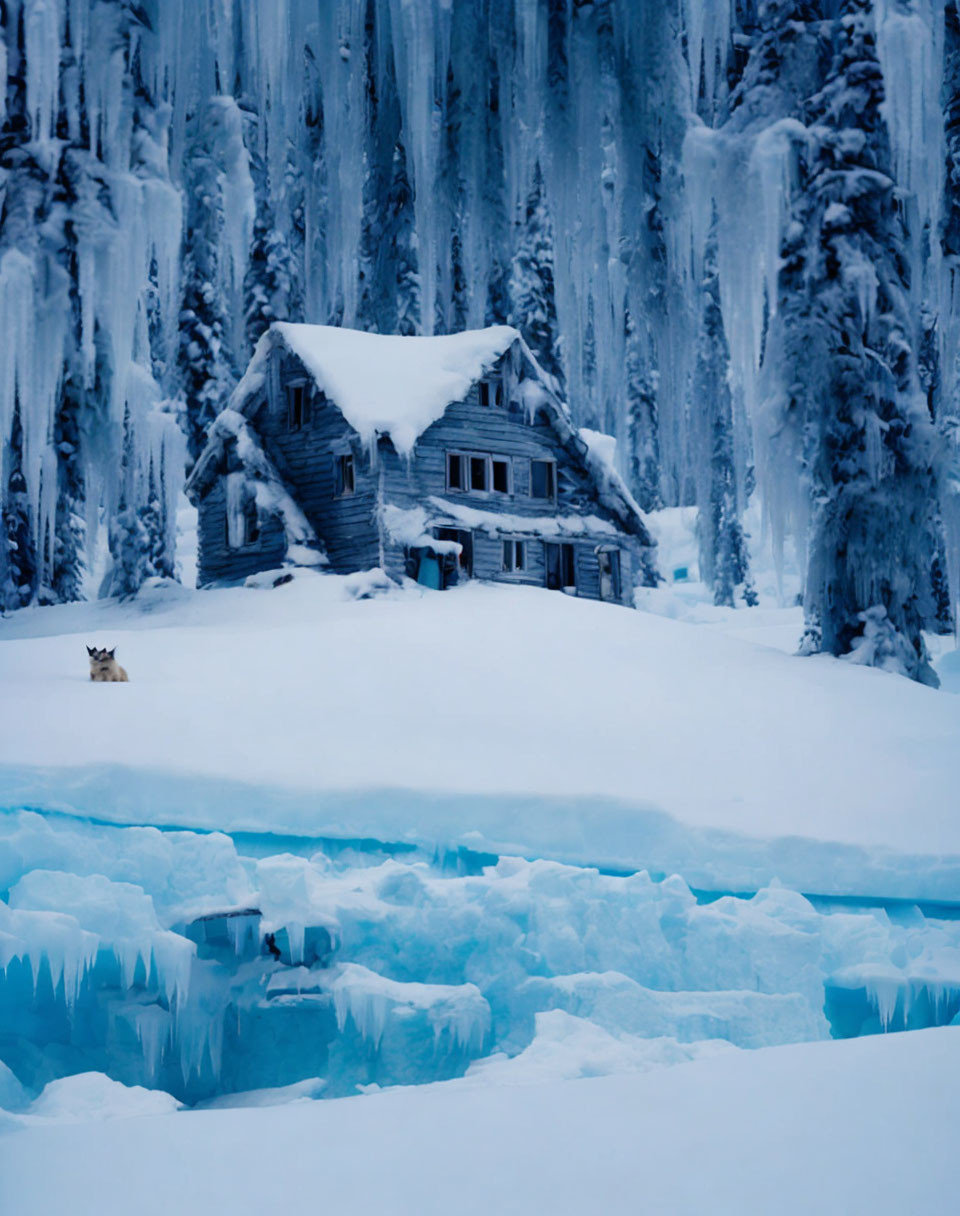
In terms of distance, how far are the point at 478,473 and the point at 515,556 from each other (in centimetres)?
205

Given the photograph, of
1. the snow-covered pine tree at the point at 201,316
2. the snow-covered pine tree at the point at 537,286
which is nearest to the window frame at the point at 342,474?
the snow-covered pine tree at the point at 201,316

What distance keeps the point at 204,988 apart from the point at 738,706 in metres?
8.26

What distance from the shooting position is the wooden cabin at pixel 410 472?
25594 mm

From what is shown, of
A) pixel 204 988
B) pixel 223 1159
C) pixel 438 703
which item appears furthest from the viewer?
pixel 438 703

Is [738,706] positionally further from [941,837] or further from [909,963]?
[909,963]

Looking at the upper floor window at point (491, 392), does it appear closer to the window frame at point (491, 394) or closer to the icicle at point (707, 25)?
the window frame at point (491, 394)

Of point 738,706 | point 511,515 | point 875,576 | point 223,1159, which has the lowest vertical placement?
point 223,1159

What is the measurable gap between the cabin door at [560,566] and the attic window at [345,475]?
479cm

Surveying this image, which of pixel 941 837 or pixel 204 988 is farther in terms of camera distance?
pixel 941 837

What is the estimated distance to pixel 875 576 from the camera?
16.8 meters

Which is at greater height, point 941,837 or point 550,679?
point 550,679

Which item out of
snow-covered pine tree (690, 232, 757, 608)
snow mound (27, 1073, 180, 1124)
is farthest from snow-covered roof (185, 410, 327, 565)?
snow mound (27, 1073, 180, 1124)

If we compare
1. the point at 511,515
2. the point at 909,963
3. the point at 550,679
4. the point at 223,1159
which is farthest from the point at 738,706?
the point at 511,515

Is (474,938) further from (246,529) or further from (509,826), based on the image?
(246,529)
